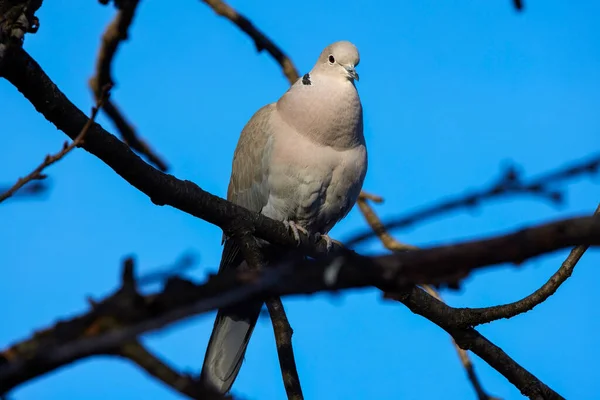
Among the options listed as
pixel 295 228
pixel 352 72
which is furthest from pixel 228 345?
pixel 352 72

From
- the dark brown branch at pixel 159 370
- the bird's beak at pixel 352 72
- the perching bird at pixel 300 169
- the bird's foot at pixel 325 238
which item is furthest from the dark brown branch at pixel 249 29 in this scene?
the dark brown branch at pixel 159 370

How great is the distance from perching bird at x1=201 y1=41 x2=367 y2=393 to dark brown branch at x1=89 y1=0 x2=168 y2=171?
1302mm

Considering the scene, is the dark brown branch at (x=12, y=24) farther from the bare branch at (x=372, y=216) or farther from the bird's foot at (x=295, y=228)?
the bare branch at (x=372, y=216)

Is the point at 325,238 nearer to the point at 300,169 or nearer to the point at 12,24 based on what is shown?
the point at 300,169

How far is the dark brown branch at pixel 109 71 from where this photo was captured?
1646 mm

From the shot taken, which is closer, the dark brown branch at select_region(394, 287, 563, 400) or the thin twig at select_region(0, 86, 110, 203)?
the thin twig at select_region(0, 86, 110, 203)

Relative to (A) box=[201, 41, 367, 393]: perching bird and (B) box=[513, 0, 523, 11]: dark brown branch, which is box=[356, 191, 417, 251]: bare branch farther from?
(B) box=[513, 0, 523, 11]: dark brown branch

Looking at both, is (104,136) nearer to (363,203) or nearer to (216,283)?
(216,283)

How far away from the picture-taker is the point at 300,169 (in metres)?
3.98

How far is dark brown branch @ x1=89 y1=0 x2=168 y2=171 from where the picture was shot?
165 centimetres

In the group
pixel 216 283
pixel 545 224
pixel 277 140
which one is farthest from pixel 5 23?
pixel 277 140

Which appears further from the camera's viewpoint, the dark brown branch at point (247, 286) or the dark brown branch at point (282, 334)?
the dark brown branch at point (282, 334)

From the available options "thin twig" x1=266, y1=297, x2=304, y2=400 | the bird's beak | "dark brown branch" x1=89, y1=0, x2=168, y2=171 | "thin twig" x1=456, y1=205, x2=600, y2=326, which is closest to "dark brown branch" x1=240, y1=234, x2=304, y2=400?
"thin twig" x1=266, y1=297, x2=304, y2=400

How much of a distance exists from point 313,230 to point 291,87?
79 centimetres
